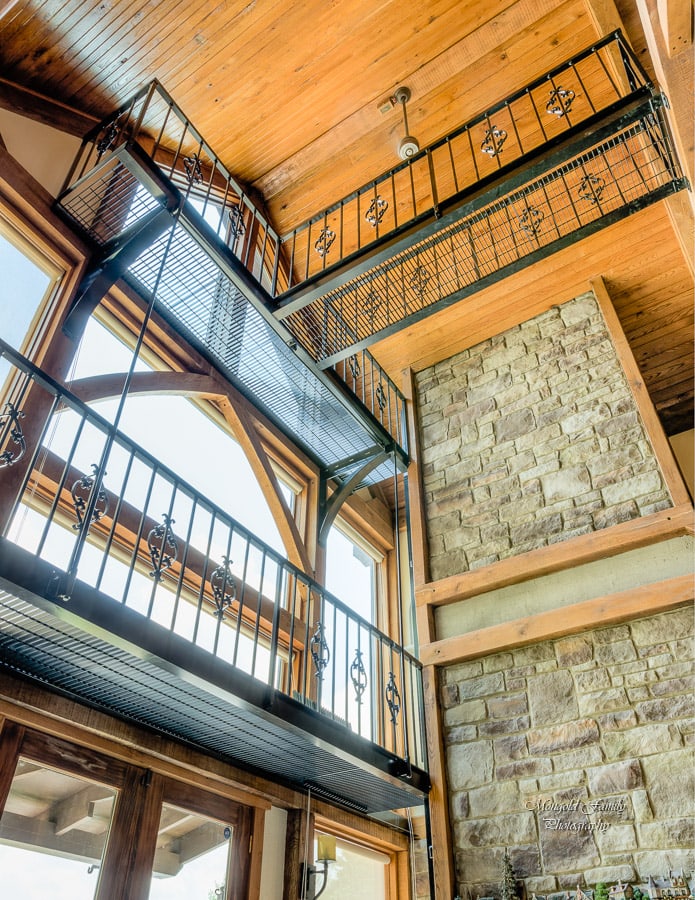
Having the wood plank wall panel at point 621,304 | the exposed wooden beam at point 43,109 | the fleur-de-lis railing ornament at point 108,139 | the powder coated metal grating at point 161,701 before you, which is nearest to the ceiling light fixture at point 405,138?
the wood plank wall panel at point 621,304

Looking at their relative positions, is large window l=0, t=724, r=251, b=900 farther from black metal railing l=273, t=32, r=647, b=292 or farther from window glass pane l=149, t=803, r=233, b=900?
black metal railing l=273, t=32, r=647, b=292

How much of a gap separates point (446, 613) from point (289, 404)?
7.00 ft

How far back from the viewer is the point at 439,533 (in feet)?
17.1

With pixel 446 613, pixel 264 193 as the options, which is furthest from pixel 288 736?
pixel 264 193

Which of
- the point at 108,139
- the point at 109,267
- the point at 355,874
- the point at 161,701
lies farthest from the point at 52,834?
the point at 108,139

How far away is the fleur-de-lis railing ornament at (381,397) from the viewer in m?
5.99

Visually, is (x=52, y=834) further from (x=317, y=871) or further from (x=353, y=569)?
(x=353, y=569)

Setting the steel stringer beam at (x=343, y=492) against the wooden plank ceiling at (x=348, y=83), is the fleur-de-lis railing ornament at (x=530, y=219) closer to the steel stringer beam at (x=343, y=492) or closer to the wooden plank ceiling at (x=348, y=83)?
the wooden plank ceiling at (x=348, y=83)

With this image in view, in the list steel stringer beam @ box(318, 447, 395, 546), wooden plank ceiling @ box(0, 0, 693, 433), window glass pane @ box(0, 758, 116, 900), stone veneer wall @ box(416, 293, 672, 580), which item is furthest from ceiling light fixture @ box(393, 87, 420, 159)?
window glass pane @ box(0, 758, 116, 900)

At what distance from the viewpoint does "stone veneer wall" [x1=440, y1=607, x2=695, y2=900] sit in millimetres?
3494

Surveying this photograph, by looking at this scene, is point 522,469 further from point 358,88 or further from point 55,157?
point 55,157

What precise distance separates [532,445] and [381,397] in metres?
1.52

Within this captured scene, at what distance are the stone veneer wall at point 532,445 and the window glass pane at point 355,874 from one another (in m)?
2.07

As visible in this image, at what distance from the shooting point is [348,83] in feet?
17.7
